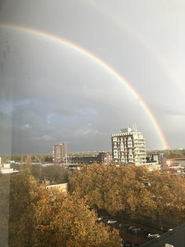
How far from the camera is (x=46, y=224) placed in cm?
281

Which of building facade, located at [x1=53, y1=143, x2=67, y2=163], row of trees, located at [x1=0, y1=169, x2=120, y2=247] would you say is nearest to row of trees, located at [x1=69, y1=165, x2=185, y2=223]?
row of trees, located at [x1=0, y1=169, x2=120, y2=247]

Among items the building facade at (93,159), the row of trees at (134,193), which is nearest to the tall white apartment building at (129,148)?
the building facade at (93,159)

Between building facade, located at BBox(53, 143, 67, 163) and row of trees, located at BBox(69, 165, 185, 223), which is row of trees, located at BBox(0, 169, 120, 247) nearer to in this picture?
row of trees, located at BBox(69, 165, 185, 223)

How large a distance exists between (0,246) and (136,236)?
3.01 meters

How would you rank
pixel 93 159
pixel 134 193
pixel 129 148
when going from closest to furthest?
pixel 134 193 → pixel 129 148 → pixel 93 159

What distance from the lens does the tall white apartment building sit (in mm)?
Answer: 14453

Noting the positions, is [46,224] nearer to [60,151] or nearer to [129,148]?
[60,151]

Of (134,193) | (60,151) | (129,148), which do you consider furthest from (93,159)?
(134,193)

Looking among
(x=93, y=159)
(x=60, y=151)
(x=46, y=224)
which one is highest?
(x=60, y=151)

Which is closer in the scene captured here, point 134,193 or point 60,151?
point 134,193

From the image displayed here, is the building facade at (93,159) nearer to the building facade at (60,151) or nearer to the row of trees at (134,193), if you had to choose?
the building facade at (60,151)

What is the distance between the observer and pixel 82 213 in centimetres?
309

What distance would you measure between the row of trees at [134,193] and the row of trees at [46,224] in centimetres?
162

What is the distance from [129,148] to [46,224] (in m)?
12.3
